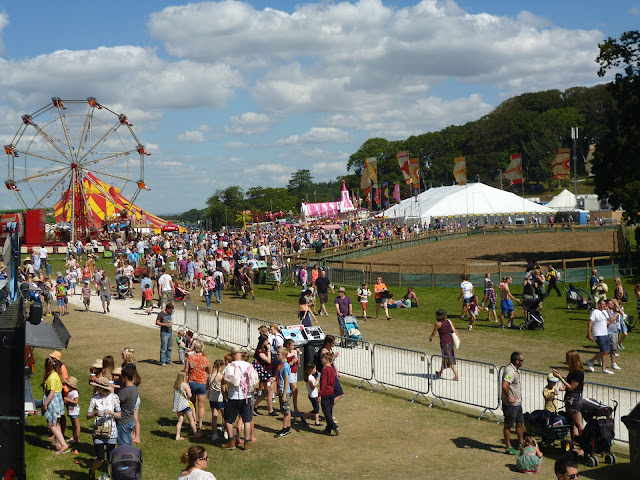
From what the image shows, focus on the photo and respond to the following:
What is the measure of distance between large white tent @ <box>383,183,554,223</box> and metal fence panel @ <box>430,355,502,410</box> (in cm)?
5053

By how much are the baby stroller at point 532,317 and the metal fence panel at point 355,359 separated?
649cm

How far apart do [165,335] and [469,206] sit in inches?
2145

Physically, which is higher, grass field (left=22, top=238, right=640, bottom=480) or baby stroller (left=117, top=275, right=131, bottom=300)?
baby stroller (left=117, top=275, right=131, bottom=300)

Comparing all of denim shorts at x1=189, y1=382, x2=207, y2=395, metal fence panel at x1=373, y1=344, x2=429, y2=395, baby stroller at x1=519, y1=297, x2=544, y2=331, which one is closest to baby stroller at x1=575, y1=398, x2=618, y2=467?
metal fence panel at x1=373, y1=344, x2=429, y2=395

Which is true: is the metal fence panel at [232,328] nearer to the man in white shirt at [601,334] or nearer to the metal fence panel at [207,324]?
the metal fence panel at [207,324]

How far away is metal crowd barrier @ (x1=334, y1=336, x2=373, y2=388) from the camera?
15.5m

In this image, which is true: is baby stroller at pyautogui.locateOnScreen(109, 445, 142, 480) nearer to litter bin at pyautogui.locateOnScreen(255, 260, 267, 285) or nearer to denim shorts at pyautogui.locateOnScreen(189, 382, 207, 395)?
denim shorts at pyautogui.locateOnScreen(189, 382, 207, 395)

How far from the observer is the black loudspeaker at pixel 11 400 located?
7082 mm

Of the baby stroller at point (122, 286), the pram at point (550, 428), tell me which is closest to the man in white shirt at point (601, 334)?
the pram at point (550, 428)

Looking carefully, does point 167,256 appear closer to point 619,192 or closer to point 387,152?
point 619,192

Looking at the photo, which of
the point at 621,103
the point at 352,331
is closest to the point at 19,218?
the point at 352,331

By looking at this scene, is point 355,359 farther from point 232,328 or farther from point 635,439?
point 635,439

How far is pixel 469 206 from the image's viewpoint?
67.2 meters

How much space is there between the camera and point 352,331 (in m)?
18.7
